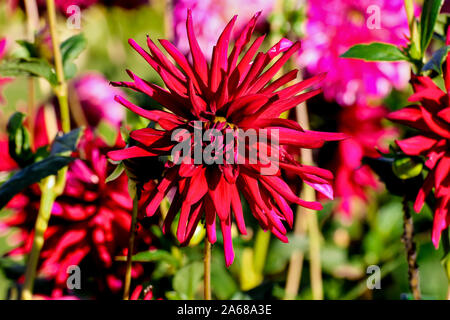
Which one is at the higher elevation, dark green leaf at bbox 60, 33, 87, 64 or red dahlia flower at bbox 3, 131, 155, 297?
dark green leaf at bbox 60, 33, 87, 64

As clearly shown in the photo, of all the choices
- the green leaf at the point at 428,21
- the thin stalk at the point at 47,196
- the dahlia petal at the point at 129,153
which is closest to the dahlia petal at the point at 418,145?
the green leaf at the point at 428,21

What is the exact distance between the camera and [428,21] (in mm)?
441

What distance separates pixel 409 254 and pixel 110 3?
807 millimetres

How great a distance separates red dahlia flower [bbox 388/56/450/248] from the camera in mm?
382

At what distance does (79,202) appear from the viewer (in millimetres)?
544

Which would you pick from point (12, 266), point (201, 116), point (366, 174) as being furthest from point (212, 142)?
point (366, 174)

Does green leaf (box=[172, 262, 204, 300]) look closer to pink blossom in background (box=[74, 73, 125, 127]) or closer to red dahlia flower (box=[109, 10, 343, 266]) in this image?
red dahlia flower (box=[109, 10, 343, 266])

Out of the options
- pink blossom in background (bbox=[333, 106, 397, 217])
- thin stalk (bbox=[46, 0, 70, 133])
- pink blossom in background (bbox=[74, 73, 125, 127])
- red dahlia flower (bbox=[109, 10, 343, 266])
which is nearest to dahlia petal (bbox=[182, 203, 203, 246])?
red dahlia flower (bbox=[109, 10, 343, 266])

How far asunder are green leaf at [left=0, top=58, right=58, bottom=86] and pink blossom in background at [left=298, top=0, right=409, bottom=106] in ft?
1.13

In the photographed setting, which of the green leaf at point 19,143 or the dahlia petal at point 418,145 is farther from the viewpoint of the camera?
the green leaf at point 19,143

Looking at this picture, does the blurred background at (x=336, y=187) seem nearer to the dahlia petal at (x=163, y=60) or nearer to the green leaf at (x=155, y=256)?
the green leaf at (x=155, y=256)

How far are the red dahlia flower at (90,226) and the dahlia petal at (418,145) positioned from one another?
0.28 metres

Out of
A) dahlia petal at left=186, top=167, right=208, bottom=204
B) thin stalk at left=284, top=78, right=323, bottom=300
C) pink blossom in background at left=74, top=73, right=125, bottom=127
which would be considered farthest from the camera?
pink blossom in background at left=74, top=73, right=125, bottom=127

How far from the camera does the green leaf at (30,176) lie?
0.40 m
